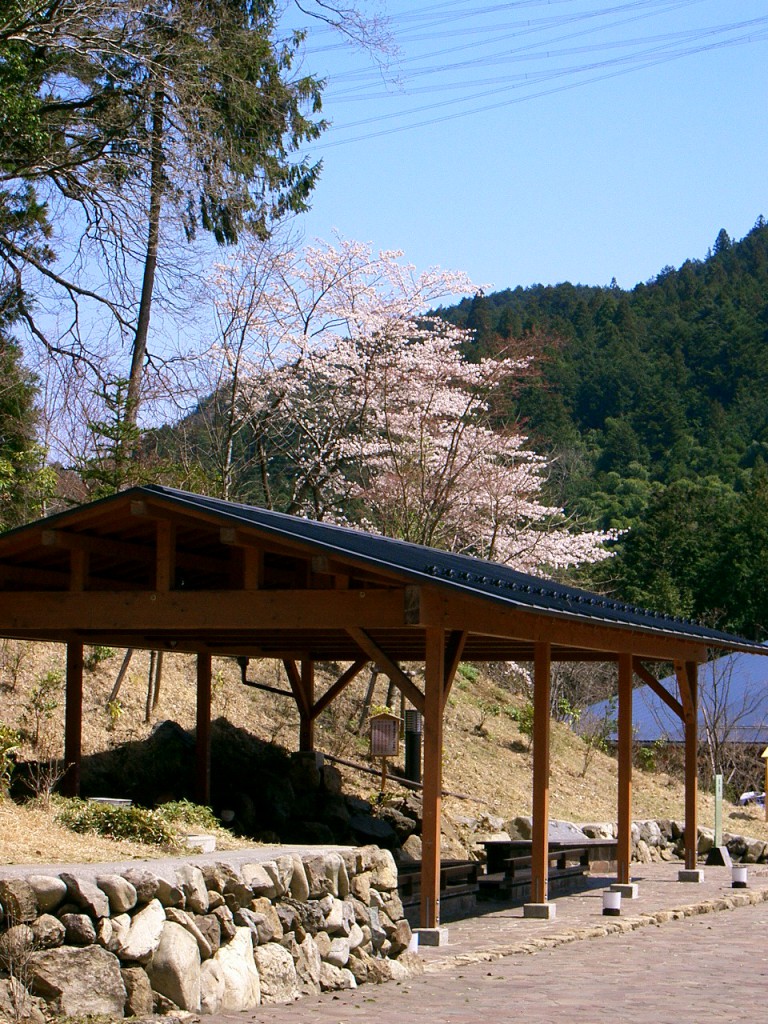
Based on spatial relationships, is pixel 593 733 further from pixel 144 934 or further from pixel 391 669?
pixel 144 934

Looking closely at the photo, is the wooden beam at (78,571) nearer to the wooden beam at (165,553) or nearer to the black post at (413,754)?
the wooden beam at (165,553)

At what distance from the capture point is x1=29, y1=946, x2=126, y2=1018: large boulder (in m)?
5.84

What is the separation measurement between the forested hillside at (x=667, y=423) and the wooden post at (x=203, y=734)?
87.8ft

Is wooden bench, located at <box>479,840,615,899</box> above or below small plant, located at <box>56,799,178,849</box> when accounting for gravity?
below

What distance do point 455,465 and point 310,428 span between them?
283cm

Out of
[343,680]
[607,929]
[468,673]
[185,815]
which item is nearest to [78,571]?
[185,815]

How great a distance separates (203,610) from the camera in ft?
33.2

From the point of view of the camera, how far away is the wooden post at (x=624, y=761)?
13.2 meters

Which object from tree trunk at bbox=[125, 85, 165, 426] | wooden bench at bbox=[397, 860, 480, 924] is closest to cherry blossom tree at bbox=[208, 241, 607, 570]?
tree trunk at bbox=[125, 85, 165, 426]

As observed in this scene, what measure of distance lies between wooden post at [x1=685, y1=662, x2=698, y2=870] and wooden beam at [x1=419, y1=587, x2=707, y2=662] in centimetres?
88

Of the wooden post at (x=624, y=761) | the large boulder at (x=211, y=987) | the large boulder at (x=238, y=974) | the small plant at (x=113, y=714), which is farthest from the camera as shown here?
the small plant at (x=113, y=714)

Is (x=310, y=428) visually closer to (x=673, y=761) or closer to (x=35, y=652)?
(x=35, y=652)

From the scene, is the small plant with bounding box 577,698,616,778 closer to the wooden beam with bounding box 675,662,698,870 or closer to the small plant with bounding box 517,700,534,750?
the small plant with bounding box 517,700,534,750

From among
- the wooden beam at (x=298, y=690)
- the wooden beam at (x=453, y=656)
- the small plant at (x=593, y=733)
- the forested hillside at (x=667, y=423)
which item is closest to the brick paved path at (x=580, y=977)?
the wooden beam at (x=453, y=656)
